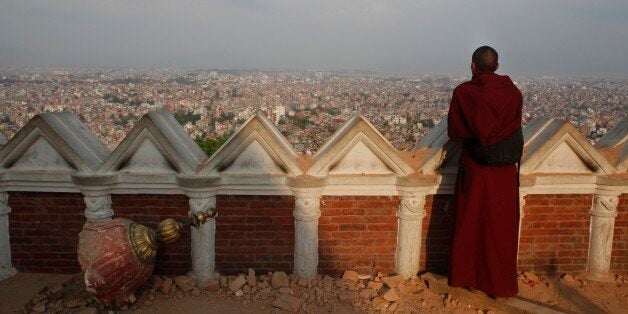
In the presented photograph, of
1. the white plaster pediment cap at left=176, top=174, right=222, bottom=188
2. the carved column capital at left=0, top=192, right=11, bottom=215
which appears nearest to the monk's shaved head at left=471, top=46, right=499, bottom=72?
the white plaster pediment cap at left=176, top=174, right=222, bottom=188

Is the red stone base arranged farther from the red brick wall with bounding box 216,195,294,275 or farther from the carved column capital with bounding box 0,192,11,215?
the carved column capital with bounding box 0,192,11,215

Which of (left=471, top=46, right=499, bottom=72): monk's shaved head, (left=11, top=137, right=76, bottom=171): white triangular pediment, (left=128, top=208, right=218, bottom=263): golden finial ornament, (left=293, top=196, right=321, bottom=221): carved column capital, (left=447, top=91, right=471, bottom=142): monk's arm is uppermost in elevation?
(left=471, top=46, right=499, bottom=72): monk's shaved head

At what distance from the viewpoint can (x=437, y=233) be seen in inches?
177

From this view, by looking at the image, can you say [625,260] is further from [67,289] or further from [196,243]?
[67,289]

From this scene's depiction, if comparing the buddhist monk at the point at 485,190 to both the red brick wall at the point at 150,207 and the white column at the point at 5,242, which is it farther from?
the white column at the point at 5,242

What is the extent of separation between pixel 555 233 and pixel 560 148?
34.6 inches

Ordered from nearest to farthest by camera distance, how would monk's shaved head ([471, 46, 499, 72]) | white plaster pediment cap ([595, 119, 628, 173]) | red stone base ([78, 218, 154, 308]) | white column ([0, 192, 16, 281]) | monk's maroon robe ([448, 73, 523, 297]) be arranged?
1. red stone base ([78, 218, 154, 308])
2. monk's maroon robe ([448, 73, 523, 297])
3. monk's shaved head ([471, 46, 499, 72])
4. white column ([0, 192, 16, 281])
5. white plaster pediment cap ([595, 119, 628, 173])

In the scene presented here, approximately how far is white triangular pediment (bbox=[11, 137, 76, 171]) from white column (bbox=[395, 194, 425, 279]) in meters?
3.12

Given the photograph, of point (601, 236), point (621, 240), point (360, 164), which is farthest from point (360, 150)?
point (621, 240)

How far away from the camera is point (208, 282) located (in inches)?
168

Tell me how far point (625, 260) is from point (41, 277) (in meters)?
5.89

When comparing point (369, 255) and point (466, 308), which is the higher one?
point (369, 255)

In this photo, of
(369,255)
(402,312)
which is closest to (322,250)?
(369,255)

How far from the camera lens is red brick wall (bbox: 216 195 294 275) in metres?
4.31
